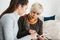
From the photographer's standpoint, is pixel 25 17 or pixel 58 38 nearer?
pixel 25 17

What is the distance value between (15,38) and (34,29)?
0.17 m

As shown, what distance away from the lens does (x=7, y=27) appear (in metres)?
0.92

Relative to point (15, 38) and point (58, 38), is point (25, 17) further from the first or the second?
point (58, 38)

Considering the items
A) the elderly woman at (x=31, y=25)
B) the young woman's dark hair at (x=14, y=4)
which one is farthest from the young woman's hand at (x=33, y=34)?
the young woman's dark hair at (x=14, y=4)

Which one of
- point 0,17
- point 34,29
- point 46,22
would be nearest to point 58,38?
point 46,22

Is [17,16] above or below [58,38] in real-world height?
above

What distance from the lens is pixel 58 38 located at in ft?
4.04

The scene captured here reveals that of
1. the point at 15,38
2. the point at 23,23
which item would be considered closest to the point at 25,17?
the point at 23,23

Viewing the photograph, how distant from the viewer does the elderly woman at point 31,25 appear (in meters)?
1.02

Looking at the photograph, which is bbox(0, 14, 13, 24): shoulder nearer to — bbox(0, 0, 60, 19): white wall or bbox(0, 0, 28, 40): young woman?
bbox(0, 0, 28, 40): young woman

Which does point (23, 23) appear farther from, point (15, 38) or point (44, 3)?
point (44, 3)

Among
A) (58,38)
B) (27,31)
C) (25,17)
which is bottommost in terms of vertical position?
(58,38)

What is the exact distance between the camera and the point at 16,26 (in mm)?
976

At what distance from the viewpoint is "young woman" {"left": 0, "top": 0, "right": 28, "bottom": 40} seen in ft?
3.03
